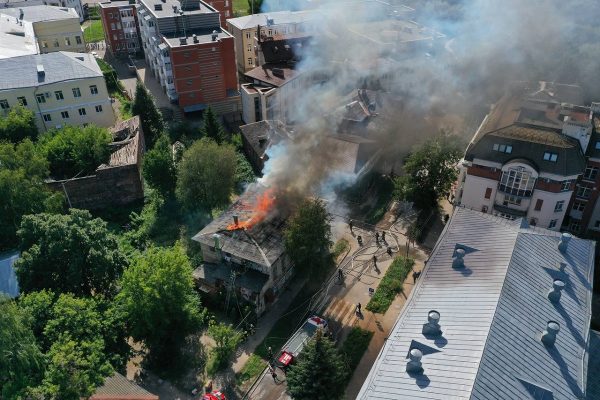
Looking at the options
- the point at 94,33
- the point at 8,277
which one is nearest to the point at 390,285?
the point at 8,277

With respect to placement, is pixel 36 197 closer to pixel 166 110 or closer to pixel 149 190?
pixel 149 190

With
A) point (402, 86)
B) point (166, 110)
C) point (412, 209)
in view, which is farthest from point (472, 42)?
point (166, 110)

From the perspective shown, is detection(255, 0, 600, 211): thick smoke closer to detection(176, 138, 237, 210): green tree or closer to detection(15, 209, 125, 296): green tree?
detection(176, 138, 237, 210): green tree

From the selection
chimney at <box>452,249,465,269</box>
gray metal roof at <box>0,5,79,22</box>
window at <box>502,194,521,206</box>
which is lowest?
window at <box>502,194,521,206</box>

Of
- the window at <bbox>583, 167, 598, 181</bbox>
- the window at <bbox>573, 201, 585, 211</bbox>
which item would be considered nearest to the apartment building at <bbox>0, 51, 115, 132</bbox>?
the window at <bbox>583, 167, 598, 181</bbox>

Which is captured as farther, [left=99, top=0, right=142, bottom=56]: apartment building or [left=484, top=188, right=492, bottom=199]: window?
[left=99, top=0, right=142, bottom=56]: apartment building

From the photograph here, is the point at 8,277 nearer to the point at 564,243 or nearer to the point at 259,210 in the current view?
the point at 259,210

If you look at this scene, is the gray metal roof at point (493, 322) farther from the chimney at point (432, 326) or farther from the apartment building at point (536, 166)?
the apartment building at point (536, 166)
